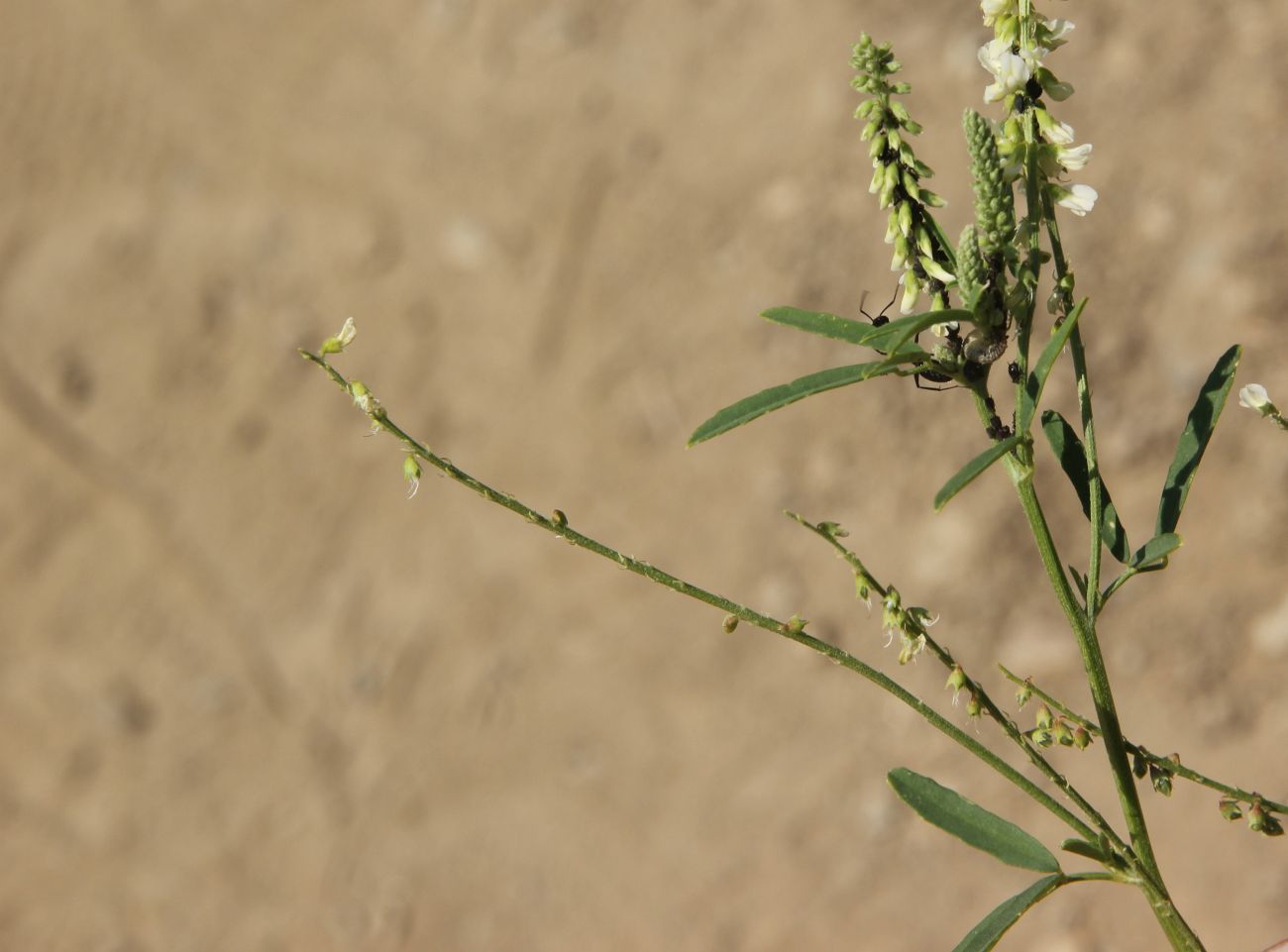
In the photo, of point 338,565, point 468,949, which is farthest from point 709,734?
point 338,565

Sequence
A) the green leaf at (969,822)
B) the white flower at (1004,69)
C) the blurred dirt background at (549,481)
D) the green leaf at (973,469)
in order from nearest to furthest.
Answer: the green leaf at (973,469) → the white flower at (1004,69) → the green leaf at (969,822) → the blurred dirt background at (549,481)

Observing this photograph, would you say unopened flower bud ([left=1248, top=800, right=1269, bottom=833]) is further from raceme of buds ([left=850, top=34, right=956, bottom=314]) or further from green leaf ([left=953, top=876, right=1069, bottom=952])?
raceme of buds ([left=850, top=34, right=956, bottom=314])

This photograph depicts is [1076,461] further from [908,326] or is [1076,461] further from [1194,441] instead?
[908,326]

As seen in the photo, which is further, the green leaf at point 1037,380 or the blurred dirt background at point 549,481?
the blurred dirt background at point 549,481

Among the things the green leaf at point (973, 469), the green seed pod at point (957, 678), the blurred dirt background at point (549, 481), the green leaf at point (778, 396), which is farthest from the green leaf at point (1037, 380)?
the blurred dirt background at point (549, 481)

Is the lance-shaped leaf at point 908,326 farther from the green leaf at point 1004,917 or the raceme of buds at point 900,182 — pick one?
the green leaf at point 1004,917

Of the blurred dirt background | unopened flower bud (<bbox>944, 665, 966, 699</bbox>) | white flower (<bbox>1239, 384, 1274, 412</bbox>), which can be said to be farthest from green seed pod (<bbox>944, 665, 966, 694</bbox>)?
the blurred dirt background
